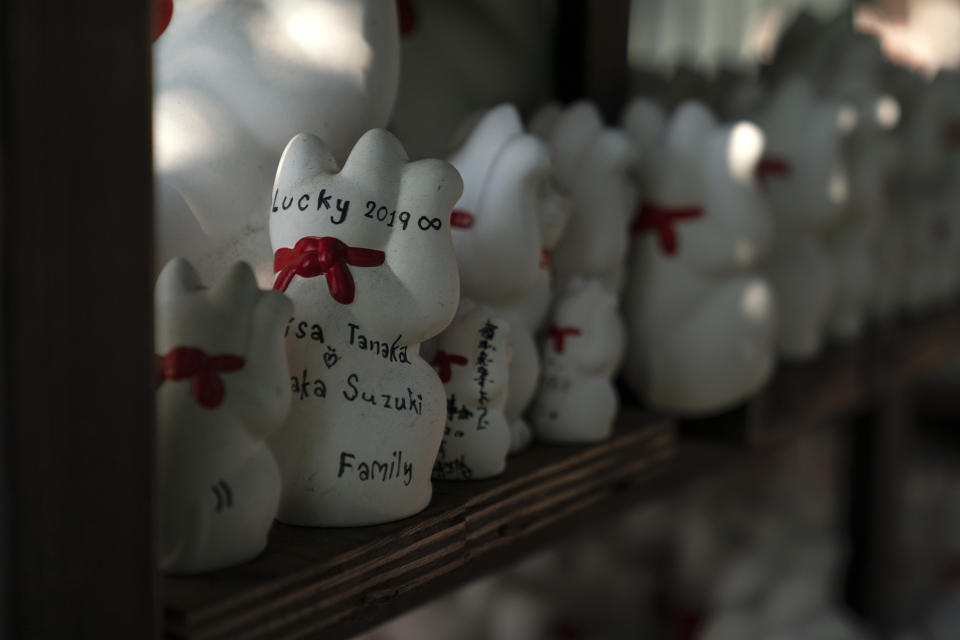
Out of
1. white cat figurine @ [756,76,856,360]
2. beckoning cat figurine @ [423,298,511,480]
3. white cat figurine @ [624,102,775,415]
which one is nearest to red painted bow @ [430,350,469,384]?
beckoning cat figurine @ [423,298,511,480]

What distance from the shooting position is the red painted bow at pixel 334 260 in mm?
606

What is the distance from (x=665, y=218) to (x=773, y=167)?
220 millimetres

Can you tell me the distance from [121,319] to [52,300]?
0.03 metres

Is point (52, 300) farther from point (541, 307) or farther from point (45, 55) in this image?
point (541, 307)

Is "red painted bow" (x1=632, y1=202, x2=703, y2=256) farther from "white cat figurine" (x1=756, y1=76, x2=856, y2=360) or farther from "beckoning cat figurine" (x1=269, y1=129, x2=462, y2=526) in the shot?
"beckoning cat figurine" (x1=269, y1=129, x2=462, y2=526)

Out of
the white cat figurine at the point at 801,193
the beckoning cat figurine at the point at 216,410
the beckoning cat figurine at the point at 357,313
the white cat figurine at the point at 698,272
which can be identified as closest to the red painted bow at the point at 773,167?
the white cat figurine at the point at 801,193

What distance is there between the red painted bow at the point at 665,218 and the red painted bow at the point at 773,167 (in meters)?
0.19

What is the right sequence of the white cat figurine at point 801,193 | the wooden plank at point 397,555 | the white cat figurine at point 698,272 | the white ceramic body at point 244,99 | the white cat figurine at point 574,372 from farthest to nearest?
the white cat figurine at point 801,193 → the white cat figurine at point 698,272 → the white cat figurine at point 574,372 → the white ceramic body at point 244,99 → the wooden plank at point 397,555

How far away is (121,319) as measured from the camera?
45cm

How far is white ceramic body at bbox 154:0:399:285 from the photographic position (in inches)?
27.3

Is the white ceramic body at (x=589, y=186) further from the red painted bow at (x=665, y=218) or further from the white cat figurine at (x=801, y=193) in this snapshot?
the white cat figurine at (x=801, y=193)

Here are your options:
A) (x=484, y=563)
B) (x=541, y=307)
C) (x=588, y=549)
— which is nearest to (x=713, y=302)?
(x=541, y=307)

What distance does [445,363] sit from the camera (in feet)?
2.37

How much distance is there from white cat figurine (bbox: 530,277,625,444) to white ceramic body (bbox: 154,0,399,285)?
0.84 feet
